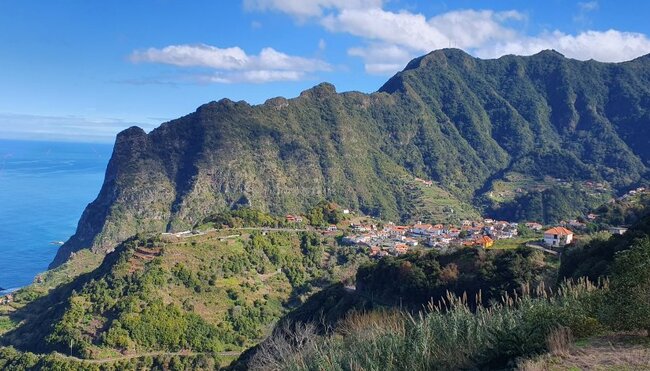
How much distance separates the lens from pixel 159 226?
97000mm

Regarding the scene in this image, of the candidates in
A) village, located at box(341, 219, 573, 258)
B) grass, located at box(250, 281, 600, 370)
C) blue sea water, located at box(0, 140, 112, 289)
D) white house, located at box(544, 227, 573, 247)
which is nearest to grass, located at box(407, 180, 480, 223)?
village, located at box(341, 219, 573, 258)

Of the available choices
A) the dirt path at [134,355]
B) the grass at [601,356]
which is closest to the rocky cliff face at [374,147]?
the dirt path at [134,355]

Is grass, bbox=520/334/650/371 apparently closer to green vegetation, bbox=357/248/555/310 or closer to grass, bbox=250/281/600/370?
grass, bbox=250/281/600/370

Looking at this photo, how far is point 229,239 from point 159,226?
156 ft

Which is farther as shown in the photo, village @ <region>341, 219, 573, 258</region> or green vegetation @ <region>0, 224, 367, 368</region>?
village @ <region>341, 219, 573, 258</region>

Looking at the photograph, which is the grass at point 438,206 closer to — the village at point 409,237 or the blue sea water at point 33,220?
the village at point 409,237

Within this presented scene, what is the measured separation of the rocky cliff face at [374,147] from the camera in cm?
10450

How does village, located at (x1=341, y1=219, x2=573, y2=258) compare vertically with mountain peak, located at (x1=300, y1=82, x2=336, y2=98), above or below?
below

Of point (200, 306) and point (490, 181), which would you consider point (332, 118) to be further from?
point (200, 306)

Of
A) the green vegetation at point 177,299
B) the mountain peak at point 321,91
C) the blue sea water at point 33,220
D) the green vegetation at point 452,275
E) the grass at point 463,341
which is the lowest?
the blue sea water at point 33,220

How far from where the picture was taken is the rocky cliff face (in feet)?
343

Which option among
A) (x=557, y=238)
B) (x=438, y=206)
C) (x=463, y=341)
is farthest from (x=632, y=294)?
(x=438, y=206)

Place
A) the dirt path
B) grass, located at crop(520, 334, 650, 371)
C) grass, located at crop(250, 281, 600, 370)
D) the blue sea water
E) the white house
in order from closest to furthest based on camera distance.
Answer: grass, located at crop(520, 334, 650, 371), grass, located at crop(250, 281, 600, 370), the dirt path, the white house, the blue sea water

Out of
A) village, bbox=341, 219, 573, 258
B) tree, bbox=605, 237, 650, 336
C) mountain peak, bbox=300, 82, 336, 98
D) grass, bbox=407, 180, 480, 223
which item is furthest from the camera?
mountain peak, bbox=300, 82, 336, 98
